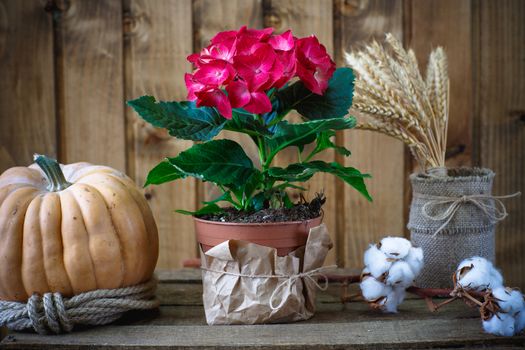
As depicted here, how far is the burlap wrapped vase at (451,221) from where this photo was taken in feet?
3.76

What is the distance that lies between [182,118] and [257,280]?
291 mm

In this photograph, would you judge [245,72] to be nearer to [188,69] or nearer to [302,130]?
[302,130]

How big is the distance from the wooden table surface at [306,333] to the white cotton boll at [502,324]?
Answer: 0.04 ft

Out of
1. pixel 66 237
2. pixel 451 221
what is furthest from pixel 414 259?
pixel 66 237

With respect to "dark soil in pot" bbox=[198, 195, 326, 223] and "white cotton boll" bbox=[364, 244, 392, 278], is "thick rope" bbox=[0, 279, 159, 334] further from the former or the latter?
"white cotton boll" bbox=[364, 244, 392, 278]

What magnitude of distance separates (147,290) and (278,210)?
0.28 m

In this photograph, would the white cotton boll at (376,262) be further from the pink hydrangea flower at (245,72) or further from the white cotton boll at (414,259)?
the pink hydrangea flower at (245,72)

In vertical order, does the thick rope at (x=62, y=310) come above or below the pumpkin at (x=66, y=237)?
below

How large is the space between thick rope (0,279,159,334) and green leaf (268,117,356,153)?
1.20 ft

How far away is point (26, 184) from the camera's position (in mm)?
1042

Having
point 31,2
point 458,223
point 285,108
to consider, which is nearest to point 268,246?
point 285,108

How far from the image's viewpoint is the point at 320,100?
1017mm

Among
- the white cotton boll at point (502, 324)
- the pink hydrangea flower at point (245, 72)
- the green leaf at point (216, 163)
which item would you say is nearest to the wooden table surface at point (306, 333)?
the white cotton boll at point (502, 324)

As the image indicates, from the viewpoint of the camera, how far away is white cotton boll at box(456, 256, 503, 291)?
0.99m
